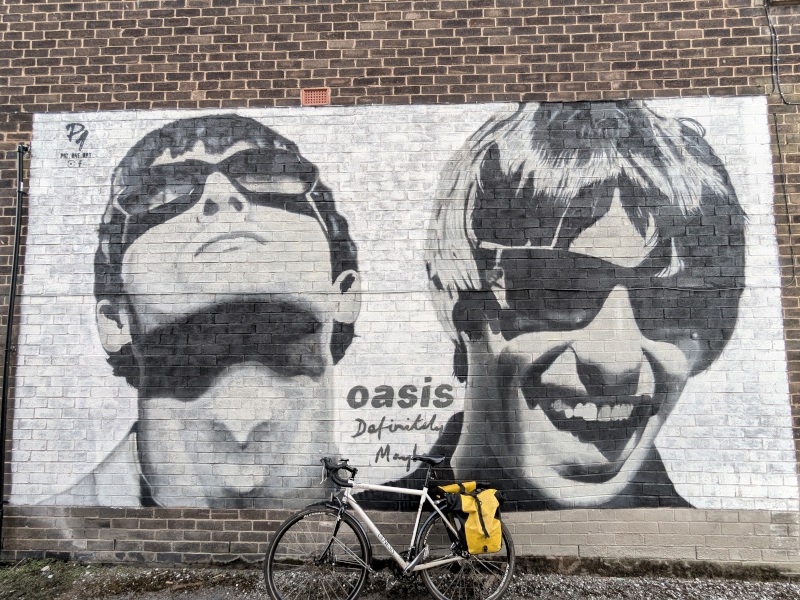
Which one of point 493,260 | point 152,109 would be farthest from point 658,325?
point 152,109

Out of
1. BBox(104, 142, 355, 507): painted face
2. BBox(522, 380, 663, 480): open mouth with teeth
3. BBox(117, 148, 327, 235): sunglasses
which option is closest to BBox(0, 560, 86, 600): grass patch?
BBox(104, 142, 355, 507): painted face

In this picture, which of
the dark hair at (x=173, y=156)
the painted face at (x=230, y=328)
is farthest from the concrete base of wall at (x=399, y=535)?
the dark hair at (x=173, y=156)

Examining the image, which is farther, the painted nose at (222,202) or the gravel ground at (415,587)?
the painted nose at (222,202)

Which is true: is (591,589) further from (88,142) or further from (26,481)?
(88,142)

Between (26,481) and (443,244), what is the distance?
391 cm

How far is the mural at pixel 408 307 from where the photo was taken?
166 inches

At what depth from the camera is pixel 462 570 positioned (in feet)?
12.5

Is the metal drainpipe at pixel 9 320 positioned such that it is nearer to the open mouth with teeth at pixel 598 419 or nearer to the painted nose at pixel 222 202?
the painted nose at pixel 222 202

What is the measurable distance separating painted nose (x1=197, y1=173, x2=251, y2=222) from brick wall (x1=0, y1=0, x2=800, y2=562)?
708 mm

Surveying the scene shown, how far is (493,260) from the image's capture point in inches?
172

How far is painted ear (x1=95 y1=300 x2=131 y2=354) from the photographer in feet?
14.4

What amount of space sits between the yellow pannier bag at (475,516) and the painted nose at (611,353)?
125 centimetres

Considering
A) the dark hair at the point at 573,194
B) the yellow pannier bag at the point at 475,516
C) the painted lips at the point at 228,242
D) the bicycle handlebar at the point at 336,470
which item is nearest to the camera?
the yellow pannier bag at the point at 475,516

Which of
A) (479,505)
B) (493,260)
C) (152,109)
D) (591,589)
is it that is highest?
(152,109)
